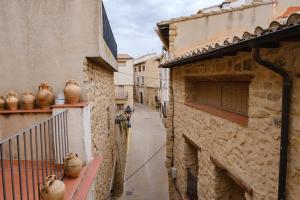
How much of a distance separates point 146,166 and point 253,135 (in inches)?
441

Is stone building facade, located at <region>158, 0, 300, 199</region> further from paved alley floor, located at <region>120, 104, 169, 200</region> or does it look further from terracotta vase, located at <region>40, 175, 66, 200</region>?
paved alley floor, located at <region>120, 104, 169, 200</region>

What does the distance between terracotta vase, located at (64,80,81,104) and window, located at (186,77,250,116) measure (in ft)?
9.00

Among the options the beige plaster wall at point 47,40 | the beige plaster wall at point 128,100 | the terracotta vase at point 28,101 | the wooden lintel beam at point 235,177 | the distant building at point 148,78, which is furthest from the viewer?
the distant building at point 148,78

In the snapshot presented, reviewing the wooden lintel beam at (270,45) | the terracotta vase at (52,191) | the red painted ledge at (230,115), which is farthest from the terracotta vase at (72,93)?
the wooden lintel beam at (270,45)

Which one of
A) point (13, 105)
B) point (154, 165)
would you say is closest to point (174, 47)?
point (13, 105)

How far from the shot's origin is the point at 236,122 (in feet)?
12.6

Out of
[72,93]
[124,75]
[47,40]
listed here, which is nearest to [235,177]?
[72,93]

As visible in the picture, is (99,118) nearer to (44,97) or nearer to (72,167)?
(44,97)

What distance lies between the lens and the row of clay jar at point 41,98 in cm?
466

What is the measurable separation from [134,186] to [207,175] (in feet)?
24.2

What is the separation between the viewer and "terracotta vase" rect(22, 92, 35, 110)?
4.77 m

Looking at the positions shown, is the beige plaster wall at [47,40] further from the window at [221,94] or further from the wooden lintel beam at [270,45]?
the wooden lintel beam at [270,45]

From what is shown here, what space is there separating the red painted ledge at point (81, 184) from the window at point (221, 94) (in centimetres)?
273

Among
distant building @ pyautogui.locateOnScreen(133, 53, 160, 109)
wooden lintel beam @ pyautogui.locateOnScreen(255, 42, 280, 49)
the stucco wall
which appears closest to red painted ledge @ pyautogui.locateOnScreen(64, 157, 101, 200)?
wooden lintel beam @ pyautogui.locateOnScreen(255, 42, 280, 49)
